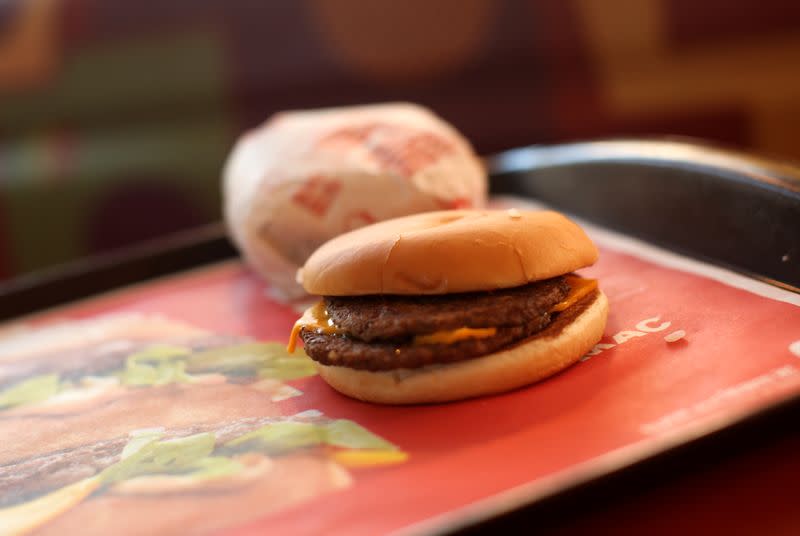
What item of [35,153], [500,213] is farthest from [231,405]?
[35,153]

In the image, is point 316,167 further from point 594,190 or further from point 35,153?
point 35,153

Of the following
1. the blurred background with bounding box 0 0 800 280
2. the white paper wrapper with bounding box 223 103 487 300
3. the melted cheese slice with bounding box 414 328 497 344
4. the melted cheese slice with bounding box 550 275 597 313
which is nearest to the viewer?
the melted cheese slice with bounding box 414 328 497 344

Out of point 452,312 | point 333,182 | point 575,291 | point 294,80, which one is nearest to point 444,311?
point 452,312

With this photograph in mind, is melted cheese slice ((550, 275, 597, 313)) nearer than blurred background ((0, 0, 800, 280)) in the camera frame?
Yes

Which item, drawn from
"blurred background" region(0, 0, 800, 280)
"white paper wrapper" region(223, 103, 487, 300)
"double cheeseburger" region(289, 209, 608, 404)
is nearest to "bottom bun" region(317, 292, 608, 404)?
"double cheeseburger" region(289, 209, 608, 404)

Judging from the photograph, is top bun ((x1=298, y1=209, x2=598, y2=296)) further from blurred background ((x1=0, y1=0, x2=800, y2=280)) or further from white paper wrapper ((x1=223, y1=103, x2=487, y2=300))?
blurred background ((x1=0, y1=0, x2=800, y2=280))

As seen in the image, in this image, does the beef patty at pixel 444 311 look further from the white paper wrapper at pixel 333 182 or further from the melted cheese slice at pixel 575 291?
the white paper wrapper at pixel 333 182
